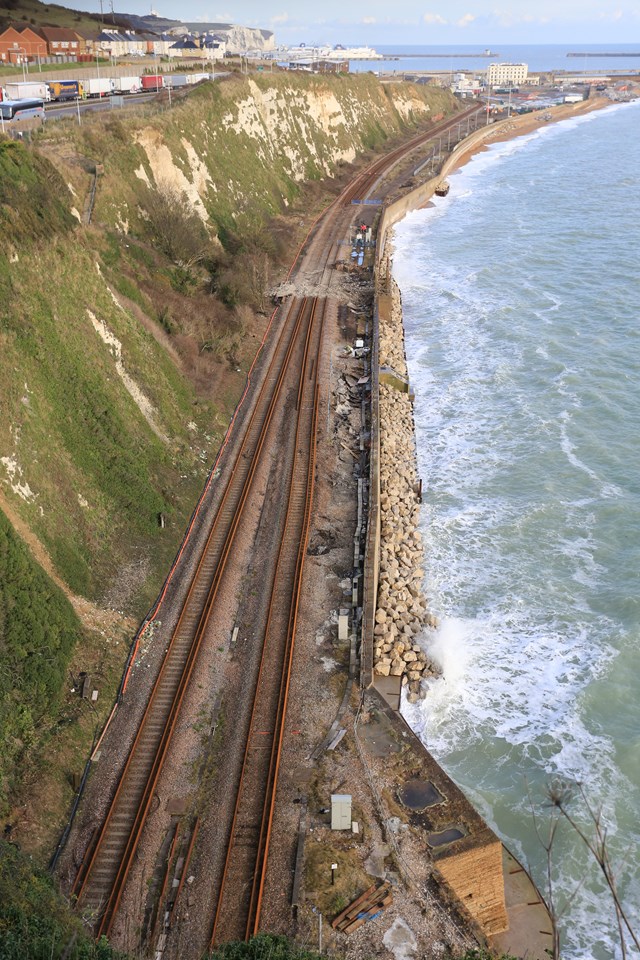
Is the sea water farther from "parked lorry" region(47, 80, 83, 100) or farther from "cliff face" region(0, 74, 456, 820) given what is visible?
"parked lorry" region(47, 80, 83, 100)

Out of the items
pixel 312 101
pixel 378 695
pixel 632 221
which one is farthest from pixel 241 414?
pixel 312 101

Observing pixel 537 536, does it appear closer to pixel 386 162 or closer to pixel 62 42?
pixel 386 162

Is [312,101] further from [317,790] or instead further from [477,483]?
[317,790]

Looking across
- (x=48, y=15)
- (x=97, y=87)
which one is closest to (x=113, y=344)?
(x=97, y=87)

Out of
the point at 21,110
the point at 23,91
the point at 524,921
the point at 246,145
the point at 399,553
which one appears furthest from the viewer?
the point at 246,145

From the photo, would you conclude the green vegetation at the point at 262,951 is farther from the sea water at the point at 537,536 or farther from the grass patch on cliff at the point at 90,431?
the grass patch on cliff at the point at 90,431
